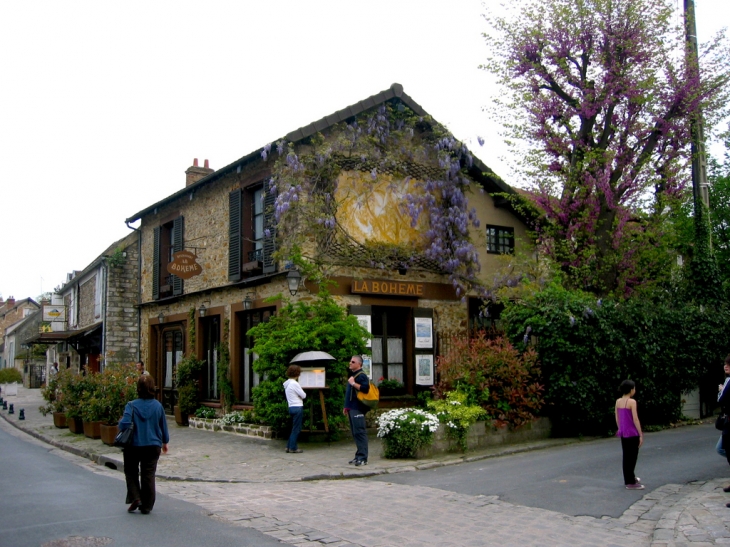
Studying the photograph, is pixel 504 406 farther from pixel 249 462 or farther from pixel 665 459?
pixel 249 462

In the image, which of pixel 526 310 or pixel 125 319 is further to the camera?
pixel 125 319

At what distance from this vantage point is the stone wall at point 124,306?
23375mm

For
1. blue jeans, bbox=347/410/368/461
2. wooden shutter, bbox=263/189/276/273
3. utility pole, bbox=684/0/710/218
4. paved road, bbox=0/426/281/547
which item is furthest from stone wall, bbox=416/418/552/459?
utility pole, bbox=684/0/710/218

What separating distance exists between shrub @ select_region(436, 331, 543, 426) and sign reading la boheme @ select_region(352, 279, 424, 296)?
2.75 m

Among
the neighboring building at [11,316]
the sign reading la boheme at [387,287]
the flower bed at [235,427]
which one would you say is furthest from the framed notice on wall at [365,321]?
the neighboring building at [11,316]

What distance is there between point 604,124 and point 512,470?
9757 millimetres

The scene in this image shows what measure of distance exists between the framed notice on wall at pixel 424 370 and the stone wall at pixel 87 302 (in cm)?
1666

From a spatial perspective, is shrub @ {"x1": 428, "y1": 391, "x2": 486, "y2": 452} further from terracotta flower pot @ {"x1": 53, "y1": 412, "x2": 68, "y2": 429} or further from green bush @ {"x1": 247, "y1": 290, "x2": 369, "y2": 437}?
terracotta flower pot @ {"x1": 53, "y1": 412, "x2": 68, "y2": 429}

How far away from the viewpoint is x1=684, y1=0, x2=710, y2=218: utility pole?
16.2 metres

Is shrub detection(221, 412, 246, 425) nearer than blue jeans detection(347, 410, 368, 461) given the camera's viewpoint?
No

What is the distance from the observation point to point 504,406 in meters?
13.1

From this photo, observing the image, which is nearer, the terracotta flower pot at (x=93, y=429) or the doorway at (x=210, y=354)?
the terracotta flower pot at (x=93, y=429)

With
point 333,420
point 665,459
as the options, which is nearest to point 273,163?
point 333,420

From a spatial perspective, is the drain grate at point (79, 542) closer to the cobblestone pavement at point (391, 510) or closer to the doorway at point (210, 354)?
the cobblestone pavement at point (391, 510)
